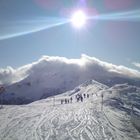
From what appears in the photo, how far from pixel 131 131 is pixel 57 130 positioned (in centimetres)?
1963

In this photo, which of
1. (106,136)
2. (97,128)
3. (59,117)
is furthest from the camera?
(59,117)

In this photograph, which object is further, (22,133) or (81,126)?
(81,126)

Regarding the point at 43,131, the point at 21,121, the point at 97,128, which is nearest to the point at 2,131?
the point at 43,131

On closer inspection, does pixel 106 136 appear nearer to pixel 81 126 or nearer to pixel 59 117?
pixel 81 126

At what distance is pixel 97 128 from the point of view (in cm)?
6588

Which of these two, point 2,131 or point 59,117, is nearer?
point 2,131

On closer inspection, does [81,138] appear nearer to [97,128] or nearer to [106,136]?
[106,136]

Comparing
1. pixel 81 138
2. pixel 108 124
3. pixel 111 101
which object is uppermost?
pixel 111 101

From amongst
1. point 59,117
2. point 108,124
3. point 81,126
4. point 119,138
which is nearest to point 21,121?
point 59,117

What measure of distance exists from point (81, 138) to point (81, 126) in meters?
12.1

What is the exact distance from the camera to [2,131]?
6138 cm

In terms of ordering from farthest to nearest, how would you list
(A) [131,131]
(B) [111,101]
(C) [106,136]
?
(B) [111,101] < (A) [131,131] < (C) [106,136]

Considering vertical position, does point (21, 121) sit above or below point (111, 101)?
below

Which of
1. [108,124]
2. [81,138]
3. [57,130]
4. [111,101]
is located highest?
[111,101]
